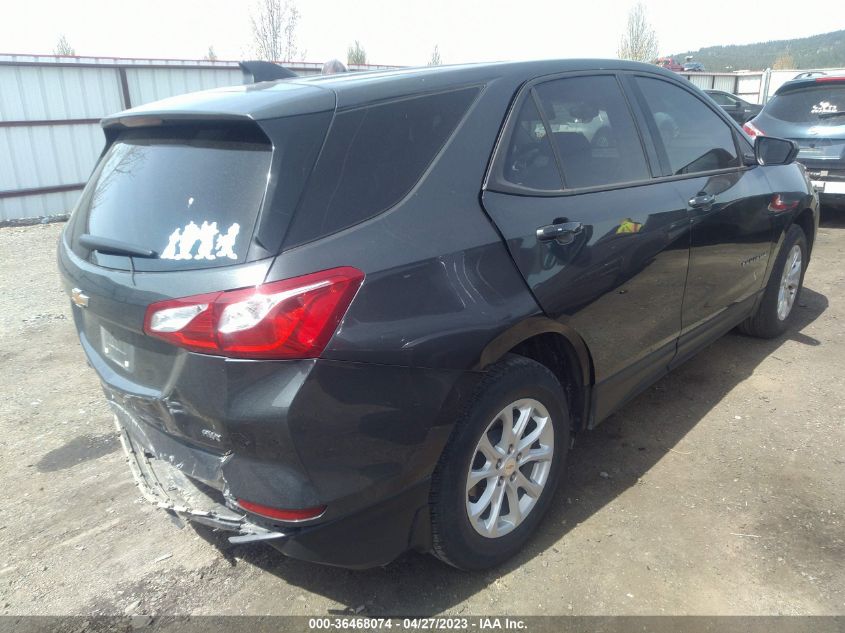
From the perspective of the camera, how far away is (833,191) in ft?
25.5

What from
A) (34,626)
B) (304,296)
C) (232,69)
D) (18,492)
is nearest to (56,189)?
(232,69)

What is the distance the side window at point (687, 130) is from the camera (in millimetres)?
3445

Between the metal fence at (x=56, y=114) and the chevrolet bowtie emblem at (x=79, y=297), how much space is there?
8416 mm

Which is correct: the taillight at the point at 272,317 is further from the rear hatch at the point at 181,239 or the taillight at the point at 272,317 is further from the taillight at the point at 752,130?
the taillight at the point at 752,130

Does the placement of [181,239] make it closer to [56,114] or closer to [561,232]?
[561,232]

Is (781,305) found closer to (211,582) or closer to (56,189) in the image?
(211,582)

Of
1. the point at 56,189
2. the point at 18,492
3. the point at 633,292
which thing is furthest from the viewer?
the point at 56,189

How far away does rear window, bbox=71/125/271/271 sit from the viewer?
2.03 m

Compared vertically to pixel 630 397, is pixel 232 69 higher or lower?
higher

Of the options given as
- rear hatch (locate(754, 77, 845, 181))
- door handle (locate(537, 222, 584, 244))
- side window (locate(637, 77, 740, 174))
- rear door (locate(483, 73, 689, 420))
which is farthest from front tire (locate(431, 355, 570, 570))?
rear hatch (locate(754, 77, 845, 181))

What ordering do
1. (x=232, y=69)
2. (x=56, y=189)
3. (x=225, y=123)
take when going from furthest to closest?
(x=232, y=69) < (x=56, y=189) < (x=225, y=123)

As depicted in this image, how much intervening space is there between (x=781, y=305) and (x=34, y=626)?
465 cm

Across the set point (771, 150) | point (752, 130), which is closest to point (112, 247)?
point (771, 150)

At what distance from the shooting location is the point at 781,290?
4.68 m
